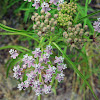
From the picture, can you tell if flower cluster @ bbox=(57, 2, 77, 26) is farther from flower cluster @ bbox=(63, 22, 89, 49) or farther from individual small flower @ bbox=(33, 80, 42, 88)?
individual small flower @ bbox=(33, 80, 42, 88)

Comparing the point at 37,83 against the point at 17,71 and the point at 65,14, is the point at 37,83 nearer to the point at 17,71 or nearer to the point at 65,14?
the point at 17,71

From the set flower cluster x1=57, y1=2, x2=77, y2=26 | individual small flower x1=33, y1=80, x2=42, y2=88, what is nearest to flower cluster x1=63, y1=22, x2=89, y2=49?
flower cluster x1=57, y1=2, x2=77, y2=26

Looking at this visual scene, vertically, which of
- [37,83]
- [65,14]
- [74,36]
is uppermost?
[65,14]

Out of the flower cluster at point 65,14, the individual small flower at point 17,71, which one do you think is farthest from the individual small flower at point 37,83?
the flower cluster at point 65,14

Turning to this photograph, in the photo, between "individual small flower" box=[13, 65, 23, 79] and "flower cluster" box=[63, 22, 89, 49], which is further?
"individual small flower" box=[13, 65, 23, 79]

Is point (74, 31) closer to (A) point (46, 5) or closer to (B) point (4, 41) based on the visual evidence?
(A) point (46, 5)

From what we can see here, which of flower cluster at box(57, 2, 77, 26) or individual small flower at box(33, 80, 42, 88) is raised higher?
flower cluster at box(57, 2, 77, 26)

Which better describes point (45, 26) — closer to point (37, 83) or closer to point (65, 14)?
point (65, 14)

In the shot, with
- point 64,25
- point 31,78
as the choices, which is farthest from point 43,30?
point 31,78

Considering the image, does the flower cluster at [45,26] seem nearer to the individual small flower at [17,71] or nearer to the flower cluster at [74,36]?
the flower cluster at [74,36]

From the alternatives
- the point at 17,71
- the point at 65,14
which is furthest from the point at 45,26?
the point at 17,71

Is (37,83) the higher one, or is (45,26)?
(45,26)

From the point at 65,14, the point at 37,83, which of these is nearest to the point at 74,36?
the point at 65,14
